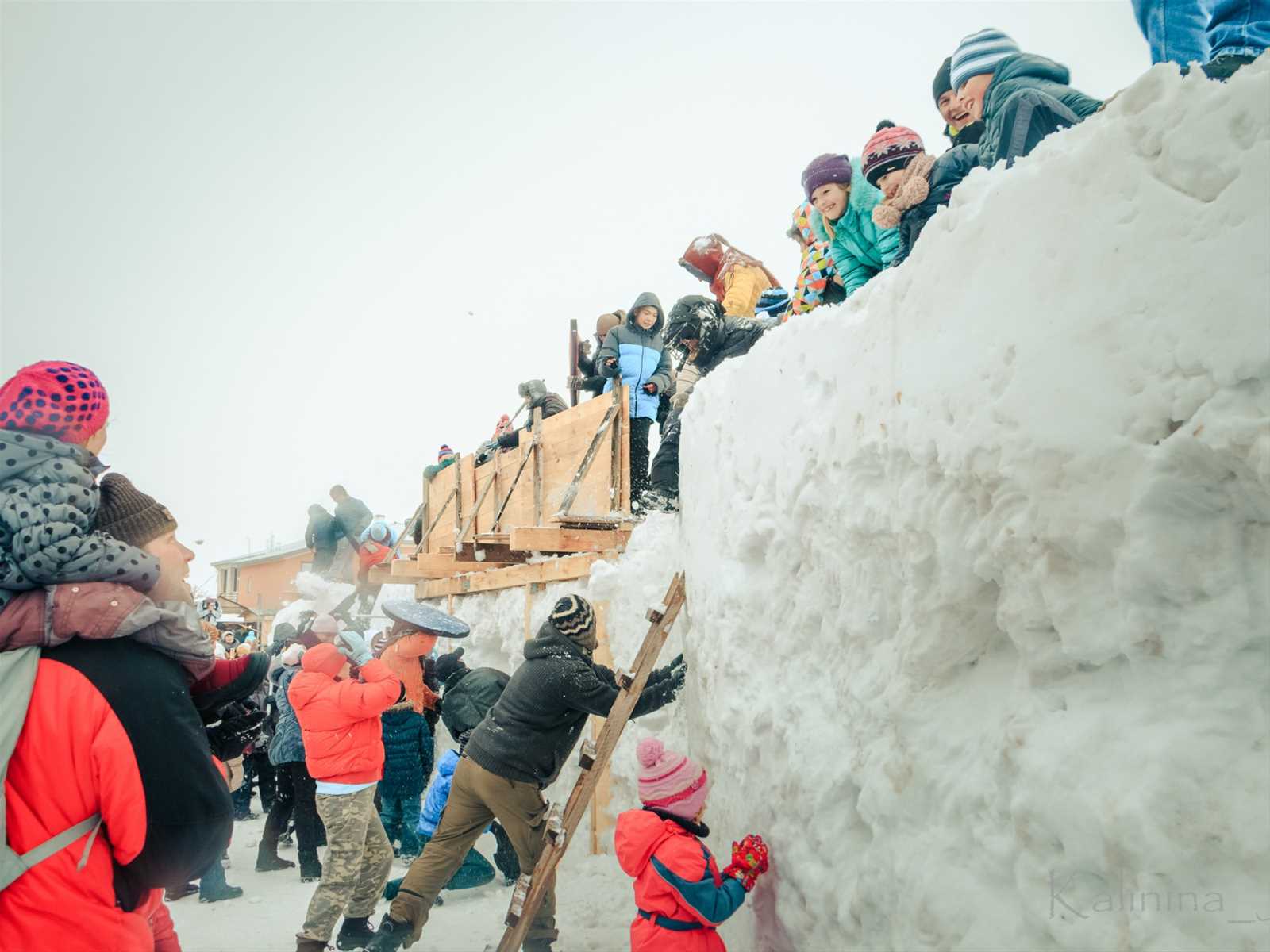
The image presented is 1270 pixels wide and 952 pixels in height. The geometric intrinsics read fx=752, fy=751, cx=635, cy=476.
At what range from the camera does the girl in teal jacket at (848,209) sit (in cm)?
374

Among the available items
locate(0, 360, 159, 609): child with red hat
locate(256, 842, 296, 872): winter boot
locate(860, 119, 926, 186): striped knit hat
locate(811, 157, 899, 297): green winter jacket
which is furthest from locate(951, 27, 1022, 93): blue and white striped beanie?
locate(256, 842, 296, 872): winter boot

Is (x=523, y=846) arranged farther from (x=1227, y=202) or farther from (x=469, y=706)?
(x=1227, y=202)

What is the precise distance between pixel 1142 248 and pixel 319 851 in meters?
7.56

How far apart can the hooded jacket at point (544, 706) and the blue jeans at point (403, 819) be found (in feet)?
8.21

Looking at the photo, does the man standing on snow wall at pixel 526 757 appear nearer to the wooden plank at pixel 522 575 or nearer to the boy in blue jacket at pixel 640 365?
the wooden plank at pixel 522 575

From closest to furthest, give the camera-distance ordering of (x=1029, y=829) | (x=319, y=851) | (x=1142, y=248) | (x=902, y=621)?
(x=1142, y=248)
(x=1029, y=829)
(x=902, y=621)
(x=319, y=851)

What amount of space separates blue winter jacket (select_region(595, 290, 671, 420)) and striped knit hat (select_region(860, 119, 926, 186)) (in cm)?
357

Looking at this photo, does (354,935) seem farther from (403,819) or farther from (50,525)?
(50,525)

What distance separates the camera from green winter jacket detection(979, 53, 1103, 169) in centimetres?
264

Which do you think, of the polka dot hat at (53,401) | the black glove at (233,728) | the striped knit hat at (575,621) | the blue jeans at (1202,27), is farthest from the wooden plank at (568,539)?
the blue jeans at (1202,27)

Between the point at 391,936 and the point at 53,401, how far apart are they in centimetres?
323

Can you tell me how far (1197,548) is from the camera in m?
1.47

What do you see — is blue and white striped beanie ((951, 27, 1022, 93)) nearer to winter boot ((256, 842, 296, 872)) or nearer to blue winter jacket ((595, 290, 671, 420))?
blue winter jacket ((595, 290, 671, 420))

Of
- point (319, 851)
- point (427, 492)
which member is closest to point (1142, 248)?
point (319, 851)
